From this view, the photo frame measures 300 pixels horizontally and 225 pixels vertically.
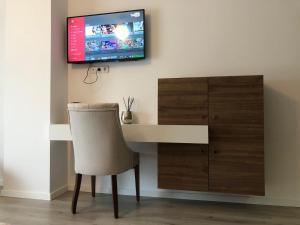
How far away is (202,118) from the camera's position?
2.40m

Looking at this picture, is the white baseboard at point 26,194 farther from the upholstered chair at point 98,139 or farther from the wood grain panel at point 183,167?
the wood grain panel at point 183,167

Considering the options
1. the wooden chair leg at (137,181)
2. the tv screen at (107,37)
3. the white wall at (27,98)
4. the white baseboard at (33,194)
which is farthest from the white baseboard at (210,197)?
the tv screen at (107,37)

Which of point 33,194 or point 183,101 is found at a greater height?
point 183,101

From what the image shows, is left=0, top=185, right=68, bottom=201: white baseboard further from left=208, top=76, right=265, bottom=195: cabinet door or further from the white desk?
left=208, top=76, right=265, bottom=195: cabinet door

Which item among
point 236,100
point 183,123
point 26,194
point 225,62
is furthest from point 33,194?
point 225,62

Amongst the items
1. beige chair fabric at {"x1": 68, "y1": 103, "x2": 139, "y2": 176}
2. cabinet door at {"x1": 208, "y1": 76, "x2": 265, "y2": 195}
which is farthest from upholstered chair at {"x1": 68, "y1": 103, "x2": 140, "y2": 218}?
cabinet door at {"x1": 208, "y1": 76, "x2": 265, "y2": 195}

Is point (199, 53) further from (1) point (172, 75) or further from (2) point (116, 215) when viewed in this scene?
(2) point (116, 215)

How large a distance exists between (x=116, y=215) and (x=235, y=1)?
7.73 ft

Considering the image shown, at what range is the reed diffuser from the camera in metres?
2.84

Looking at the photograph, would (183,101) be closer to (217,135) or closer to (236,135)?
(217,135)

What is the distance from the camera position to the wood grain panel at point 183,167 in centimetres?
243

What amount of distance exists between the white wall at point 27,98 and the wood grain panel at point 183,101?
49.7 inches

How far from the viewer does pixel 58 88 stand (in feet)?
9.77

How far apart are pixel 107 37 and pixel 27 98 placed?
1.09 meters
